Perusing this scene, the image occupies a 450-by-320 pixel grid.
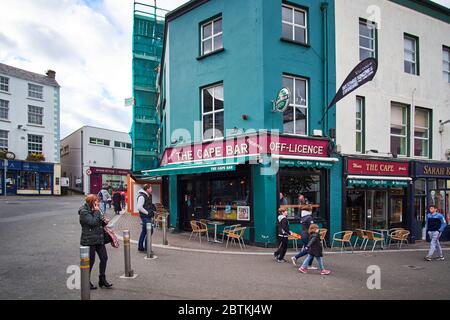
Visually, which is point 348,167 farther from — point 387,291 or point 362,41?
point 387,291

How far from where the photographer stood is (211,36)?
13.6 m

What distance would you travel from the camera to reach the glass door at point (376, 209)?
45.8 feet

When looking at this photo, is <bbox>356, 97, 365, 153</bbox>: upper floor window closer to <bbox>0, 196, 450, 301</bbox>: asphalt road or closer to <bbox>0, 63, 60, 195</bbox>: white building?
<bbox>0, 196, 450, 301</bbox>: asphalt road

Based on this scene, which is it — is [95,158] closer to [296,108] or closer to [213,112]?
[213,112]

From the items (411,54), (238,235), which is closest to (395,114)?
(411,54)

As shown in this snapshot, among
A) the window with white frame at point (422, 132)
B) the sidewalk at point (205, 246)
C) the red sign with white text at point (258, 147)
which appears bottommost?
the sidewalk at point (205, 246)

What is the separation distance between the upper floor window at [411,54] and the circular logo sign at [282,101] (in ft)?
25.3

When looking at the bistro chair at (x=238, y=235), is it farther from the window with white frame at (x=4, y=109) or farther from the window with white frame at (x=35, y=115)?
the window with white frame at (x=35, y=115)

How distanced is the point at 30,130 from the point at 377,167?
35.5 meters

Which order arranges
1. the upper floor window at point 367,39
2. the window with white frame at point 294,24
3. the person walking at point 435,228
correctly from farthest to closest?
1. the upper floor window at point 367,39
2. the window with white frame at point 294,24
3. the person walking at point 435,228

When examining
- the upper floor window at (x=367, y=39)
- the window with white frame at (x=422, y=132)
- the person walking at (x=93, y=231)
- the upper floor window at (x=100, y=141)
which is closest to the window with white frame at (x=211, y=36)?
the upper floor window at (x=367, y=39)
